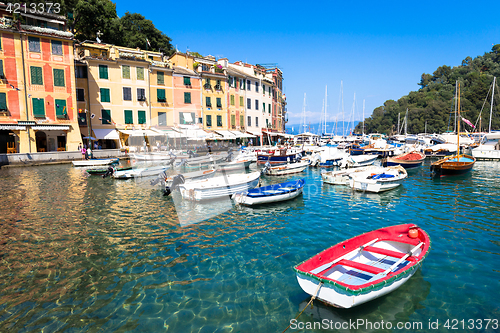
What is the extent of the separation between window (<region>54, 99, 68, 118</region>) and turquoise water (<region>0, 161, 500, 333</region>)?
19708mm

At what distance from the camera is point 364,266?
6.81 meters

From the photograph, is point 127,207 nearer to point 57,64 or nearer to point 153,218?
point 153,218

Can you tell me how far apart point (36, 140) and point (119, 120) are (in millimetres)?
9748

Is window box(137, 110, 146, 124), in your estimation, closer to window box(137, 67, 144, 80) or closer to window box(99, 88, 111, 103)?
window box(99, 88, 111, 103)

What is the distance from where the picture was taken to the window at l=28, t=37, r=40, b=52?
100.0 ft

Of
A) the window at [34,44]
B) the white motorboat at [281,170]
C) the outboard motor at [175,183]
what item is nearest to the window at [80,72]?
the window at [34,44]

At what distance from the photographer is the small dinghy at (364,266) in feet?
18.4

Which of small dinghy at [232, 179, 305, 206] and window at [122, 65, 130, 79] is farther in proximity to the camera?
window at [122, 65, 130, 79]

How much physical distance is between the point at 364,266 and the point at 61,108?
3714 cm

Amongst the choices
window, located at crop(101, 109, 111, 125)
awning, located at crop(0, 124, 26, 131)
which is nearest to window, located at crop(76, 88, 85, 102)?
window, located at crop(101, 109, 111, 125)

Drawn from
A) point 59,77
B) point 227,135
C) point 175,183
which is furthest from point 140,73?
point 175,183

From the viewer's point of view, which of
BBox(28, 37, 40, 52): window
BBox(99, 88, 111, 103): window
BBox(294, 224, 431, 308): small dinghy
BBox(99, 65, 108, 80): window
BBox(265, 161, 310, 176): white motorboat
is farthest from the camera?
BBox(99, 88, 111, 103): window

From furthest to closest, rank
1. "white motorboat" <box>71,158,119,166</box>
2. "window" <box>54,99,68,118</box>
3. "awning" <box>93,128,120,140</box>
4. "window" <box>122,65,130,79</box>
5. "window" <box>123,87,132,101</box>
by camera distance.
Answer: "window" <box>123,87,132,101</box>, "window" <box>122,65,130,79</box>, "awning" <box>93,128,120,140</box>, "window" <box>54,99,68,118</box>, "white motorboat" <box>71,158,119,166</box>

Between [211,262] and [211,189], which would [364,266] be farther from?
[211,189]
